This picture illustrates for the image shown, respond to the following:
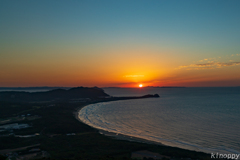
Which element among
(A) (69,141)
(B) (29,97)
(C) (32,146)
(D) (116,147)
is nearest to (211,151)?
(D) (116,147)

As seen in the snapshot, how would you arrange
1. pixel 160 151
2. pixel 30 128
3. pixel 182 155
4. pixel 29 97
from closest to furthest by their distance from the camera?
1. pixel 182 155
2. pixel 160 151
3. pixel 30 128
4. pixel 29 97

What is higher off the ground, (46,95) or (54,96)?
(46,95)

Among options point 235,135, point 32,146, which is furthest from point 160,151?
point 32,146

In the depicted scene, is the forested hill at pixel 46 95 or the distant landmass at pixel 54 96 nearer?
the forested hill at pixel 46 95

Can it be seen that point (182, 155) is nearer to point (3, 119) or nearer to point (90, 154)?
point (90, 154)

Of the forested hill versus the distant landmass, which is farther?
the distant landmass

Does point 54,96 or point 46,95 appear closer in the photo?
point 46,95

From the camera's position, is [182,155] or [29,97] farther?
[29,97]

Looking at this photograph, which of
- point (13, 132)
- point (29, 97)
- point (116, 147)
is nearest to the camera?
point (116, 147)

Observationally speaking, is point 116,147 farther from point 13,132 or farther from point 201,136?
point 13,132
